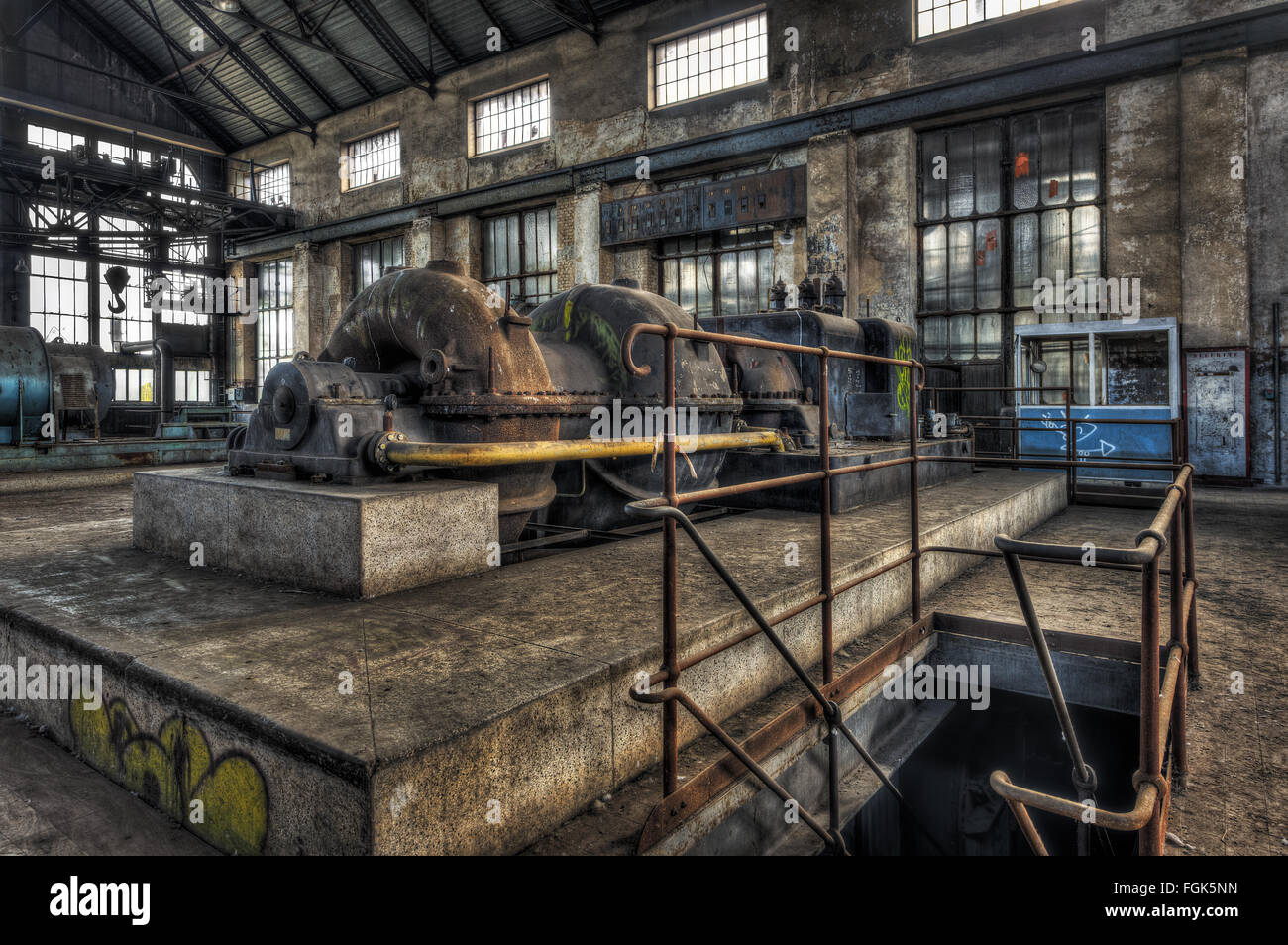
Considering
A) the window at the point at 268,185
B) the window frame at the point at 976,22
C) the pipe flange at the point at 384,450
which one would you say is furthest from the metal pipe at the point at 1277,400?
the window at the point at 268,185

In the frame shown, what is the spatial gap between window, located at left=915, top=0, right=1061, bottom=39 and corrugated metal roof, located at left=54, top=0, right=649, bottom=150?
18.2ft

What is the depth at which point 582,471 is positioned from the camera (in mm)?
4758

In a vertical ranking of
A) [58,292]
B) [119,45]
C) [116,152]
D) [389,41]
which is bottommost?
[58,292]

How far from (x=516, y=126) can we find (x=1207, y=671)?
630 inches

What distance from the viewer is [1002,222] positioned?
11.2 metres

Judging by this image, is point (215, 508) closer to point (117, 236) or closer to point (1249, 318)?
point (1249, 318)

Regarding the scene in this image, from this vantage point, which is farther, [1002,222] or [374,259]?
[374,259]

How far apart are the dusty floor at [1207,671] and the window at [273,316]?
19.8 meters

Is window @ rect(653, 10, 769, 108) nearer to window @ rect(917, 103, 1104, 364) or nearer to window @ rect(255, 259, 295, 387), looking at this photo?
window @ rect(917, 103, 1104, 364)

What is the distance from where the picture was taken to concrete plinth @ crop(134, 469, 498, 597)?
2.93 m

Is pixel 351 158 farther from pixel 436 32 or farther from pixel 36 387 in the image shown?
pixel 36 387

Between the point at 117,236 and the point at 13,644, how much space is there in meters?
17.8

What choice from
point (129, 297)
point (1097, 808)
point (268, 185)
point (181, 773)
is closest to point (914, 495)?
point (1097, 808)

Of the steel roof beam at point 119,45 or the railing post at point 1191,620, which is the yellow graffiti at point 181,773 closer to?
the railing post at point 1191,620
